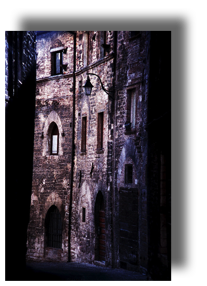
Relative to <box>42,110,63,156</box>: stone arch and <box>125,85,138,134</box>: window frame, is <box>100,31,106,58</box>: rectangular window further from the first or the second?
<box>42,110,63,156</box>: stone arch

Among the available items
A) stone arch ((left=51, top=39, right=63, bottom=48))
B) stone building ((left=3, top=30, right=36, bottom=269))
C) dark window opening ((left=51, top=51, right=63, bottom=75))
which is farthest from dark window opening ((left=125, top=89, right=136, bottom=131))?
stone arch ((left=51, top=39, right=63, bottom=48))

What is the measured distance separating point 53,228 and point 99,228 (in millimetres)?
4288

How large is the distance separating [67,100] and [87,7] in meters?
16.3

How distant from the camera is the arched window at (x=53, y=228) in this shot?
73.3 ft

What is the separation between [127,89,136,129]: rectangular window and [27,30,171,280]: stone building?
4 centimetres

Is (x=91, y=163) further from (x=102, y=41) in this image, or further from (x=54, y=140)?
(x=102, y=41)

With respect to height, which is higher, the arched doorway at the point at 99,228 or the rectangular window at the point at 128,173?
the rectangular window at the point at 128,173

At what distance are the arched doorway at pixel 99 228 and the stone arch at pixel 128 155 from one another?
203cm

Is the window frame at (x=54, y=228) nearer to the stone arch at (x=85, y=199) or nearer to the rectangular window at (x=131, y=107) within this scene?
the stone arch at (x=85, y=199)

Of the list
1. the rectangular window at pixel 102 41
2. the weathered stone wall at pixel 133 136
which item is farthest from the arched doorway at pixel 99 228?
the rectangular window at pixel 102 41

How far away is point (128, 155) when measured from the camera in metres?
16.6

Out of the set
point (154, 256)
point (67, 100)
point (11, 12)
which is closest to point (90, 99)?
point (67, 100)

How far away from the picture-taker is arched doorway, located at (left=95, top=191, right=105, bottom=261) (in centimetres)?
1870

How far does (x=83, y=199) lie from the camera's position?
20.4 meters
